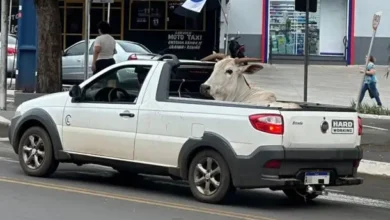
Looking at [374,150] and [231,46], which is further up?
[231,46]

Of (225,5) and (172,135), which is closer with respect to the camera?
(172,135)

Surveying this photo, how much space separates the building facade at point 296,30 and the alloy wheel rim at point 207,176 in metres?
26.4

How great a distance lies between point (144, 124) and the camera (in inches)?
394

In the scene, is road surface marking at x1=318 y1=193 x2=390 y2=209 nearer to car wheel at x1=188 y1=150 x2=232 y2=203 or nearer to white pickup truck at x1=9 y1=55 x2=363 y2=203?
white pickup truck at x1=9 y1=55 x2=363 y2=203

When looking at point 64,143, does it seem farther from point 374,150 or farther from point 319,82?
point 319,82

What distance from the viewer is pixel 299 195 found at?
10.1 m

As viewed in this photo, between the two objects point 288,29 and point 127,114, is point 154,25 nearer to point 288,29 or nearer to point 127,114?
point 288,29

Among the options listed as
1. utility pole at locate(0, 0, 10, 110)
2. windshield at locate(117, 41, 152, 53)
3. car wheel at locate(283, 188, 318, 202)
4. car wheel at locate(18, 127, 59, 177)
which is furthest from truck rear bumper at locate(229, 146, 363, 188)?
windshield at locate(117, 41, 152, 53)

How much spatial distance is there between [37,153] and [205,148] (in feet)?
9.24

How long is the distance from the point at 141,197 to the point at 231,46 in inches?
899

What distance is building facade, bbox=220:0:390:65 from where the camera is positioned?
35.4 metres

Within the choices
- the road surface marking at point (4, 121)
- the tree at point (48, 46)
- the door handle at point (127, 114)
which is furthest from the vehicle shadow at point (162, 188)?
the tree at point (48, 46)

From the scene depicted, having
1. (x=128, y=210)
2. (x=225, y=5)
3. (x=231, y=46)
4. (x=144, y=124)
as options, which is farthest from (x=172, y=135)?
(x=225, y=5)

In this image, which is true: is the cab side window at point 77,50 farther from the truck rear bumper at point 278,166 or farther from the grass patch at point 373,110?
the truck rear bumper at point 278,166
